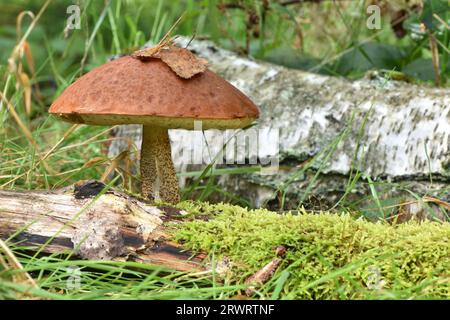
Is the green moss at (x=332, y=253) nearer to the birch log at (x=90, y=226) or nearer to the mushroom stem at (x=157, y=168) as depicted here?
the birch log at (x=90, y=226)

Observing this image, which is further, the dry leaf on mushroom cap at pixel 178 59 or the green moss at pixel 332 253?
the dry leaf on mushroom cap at pixel 178 59

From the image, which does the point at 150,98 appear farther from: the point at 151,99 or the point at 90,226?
the point at 90,226

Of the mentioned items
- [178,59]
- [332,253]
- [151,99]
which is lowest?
[332,253]

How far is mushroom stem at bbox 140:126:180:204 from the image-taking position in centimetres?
226

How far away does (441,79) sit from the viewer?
3.28 meters

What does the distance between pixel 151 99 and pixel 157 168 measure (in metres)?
0.47

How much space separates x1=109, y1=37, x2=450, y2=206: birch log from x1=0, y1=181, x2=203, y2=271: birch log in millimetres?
804

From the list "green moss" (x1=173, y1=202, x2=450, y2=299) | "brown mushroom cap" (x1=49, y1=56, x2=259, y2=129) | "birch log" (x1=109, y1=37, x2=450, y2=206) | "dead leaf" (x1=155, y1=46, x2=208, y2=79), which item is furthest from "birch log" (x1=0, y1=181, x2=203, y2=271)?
"birch log" (x1=109, y1=37, x2=450, y2=206)

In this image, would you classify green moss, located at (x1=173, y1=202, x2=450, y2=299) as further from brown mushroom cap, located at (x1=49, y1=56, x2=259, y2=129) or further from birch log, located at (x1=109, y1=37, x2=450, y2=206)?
birch log, located at (x1=109, y1=37, x2=450, y2=206)

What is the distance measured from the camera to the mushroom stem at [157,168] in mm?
2262

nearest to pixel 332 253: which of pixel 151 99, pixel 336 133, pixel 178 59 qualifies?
pixel 151 99

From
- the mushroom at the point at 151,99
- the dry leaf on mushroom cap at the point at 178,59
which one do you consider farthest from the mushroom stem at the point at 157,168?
the dry leaf on mushroom cap at the point at 178,59

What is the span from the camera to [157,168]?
7.41ft
